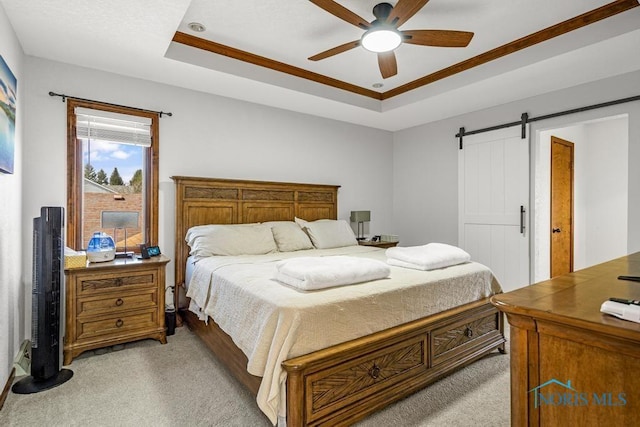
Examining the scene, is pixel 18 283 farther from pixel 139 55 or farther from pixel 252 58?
pixel 252 58

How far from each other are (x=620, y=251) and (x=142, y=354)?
622 centimetres

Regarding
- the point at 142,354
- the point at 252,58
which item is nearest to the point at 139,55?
the point at 252,58

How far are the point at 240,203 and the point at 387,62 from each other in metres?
2.17

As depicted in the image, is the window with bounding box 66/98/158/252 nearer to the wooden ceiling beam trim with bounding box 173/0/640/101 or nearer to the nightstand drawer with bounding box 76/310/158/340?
the nightstand drawer with bounding box 76/310/158/340

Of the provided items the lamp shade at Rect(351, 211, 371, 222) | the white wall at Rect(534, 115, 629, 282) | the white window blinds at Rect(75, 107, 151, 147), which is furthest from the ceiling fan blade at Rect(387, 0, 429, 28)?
the white wall at Rect(534, 115, 629, 282)

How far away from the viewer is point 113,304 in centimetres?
273

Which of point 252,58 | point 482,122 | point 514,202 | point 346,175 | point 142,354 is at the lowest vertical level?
point 142,354

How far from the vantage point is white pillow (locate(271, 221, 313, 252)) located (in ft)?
12.0

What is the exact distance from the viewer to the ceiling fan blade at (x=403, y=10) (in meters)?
2.08

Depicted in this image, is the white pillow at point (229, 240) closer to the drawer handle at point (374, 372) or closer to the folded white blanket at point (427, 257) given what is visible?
the folded white blanket at point (427, 257)

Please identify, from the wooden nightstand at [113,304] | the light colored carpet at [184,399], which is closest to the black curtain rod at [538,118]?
the light colored carpet at [184,399]

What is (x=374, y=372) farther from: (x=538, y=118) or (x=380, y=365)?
(x=538, y=118)

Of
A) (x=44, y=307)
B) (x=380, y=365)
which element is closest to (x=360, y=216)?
(x=380, y=365)

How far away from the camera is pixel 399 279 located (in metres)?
2.25
